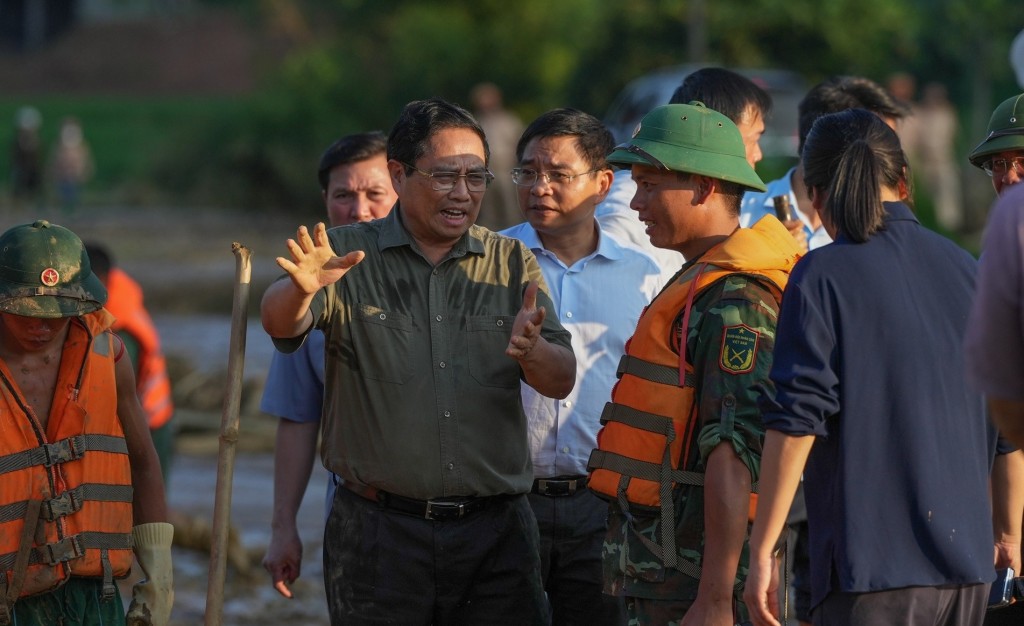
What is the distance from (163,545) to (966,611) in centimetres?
227

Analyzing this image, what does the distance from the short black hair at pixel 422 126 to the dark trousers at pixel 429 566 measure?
1045mm

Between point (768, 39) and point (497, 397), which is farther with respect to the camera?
point (768, 39)

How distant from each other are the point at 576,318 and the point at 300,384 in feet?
3.23

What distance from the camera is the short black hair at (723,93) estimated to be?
17.1 ft

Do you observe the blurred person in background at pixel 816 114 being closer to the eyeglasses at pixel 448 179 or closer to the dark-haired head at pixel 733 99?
the dark-haired head at pixel 733 99

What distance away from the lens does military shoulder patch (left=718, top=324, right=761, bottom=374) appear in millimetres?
3701

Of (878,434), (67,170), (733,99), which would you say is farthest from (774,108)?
(67,170)

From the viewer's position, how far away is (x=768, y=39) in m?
25.3

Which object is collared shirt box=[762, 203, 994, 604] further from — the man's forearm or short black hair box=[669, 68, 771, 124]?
short black hair box=[669, 68, 771, 124]

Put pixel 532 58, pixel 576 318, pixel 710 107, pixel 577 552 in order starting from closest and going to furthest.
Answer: pixel 577 552, pixel 576 318, pixel 710 107, pixel 532 58

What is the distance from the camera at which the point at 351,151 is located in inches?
211

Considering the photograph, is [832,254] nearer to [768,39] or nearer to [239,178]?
[768,39]

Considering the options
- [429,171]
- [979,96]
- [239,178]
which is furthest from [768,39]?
[429,171]

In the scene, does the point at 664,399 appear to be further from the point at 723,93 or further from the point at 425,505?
the point at 723,93
